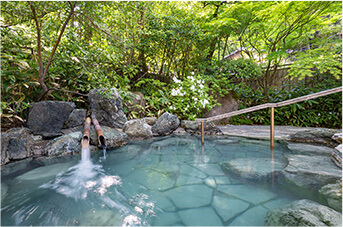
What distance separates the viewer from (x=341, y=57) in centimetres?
723

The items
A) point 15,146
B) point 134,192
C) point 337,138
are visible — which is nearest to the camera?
point 134,192

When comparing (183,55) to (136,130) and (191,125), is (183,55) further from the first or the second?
(136,130)

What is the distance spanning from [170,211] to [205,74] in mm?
7590

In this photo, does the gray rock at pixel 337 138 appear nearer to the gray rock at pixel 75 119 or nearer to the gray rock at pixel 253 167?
the gray rock at pixel 253 167

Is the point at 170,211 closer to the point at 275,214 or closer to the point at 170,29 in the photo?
the point at 275,214

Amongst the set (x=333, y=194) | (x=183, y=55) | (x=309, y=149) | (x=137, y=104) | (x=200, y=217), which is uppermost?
(x=183, y=55)

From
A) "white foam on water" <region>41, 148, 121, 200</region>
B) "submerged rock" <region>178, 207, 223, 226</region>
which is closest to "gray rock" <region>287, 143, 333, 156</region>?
"submerged rock" <region>178, 207, 223, 226</region>

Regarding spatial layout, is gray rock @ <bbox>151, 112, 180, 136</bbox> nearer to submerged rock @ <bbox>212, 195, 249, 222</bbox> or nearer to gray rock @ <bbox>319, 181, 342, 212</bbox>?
submerged rock @ <bbox>212, 195, 249, 222</bbox>

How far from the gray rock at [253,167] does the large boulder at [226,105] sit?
473 cm

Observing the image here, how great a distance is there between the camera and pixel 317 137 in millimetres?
4512

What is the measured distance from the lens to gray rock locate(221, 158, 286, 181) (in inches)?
106

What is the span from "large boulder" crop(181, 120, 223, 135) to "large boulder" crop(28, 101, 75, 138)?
14.0 feet

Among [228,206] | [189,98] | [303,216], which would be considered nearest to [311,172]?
[303,216]

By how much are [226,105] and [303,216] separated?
721 cm
